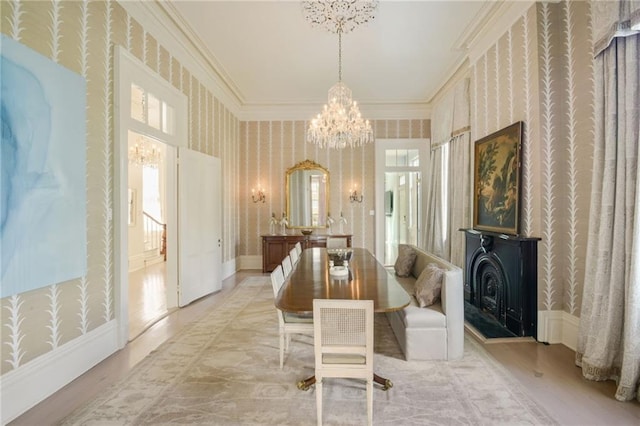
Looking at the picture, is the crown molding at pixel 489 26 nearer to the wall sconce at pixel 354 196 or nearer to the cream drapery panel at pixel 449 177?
the cream drapery panel at pixel 449 177

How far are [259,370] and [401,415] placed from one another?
1.18 m

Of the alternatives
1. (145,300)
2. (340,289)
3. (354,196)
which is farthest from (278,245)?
(340,289)

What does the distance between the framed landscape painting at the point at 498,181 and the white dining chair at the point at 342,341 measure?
7.83 feet

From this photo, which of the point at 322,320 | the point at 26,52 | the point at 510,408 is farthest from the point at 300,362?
the point at 26,52

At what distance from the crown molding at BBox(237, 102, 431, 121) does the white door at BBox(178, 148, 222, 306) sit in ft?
6.96

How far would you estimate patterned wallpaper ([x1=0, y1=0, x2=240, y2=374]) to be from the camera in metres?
1.97

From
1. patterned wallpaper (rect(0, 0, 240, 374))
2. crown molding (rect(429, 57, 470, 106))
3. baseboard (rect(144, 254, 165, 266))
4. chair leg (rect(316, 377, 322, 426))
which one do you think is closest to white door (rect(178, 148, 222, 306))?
patterned wallpaper (rect(0, 0, 240, 374))

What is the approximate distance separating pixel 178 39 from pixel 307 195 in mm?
3675

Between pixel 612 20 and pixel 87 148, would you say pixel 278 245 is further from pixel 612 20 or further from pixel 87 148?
pixel 612 20

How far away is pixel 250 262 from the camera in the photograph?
6.60 meters

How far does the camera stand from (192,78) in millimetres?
4391

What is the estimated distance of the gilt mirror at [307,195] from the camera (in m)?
6.53

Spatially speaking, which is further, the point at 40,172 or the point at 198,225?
the point at 198,225

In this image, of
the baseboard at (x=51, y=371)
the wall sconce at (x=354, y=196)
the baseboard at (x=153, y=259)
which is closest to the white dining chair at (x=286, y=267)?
the baseboard at (x=51, y=371)
